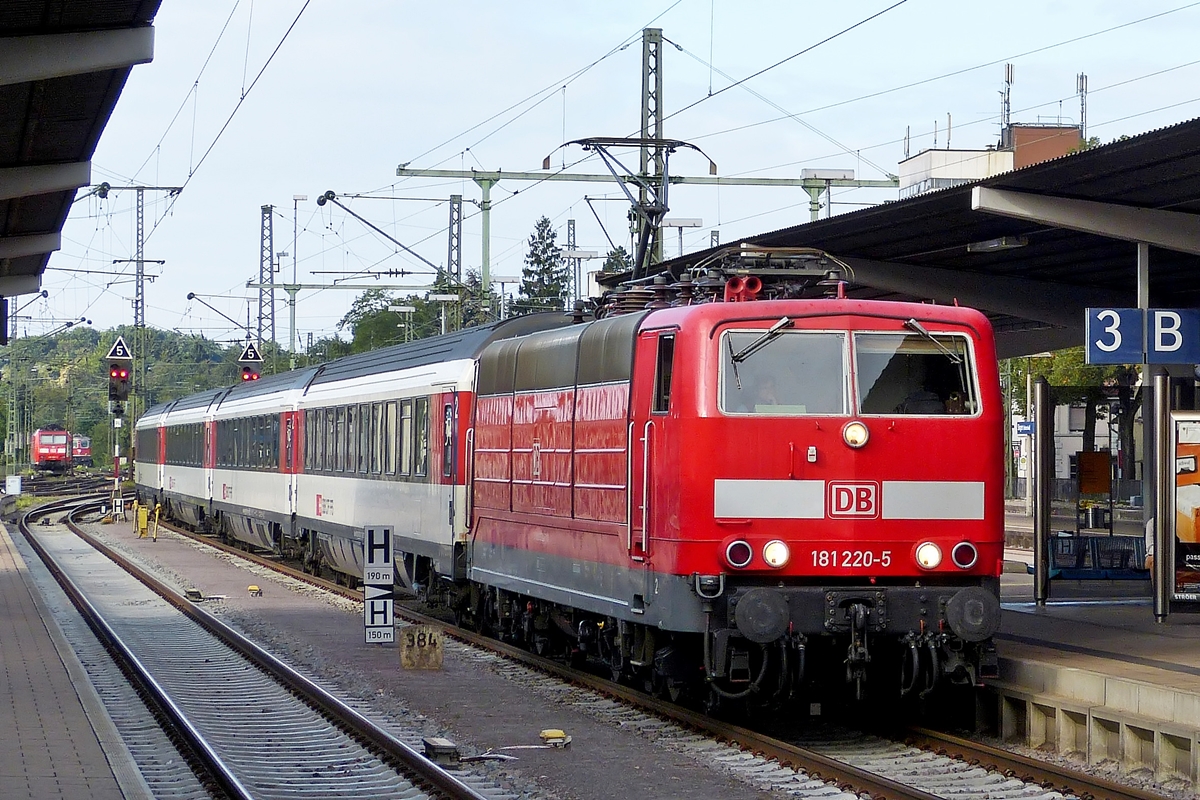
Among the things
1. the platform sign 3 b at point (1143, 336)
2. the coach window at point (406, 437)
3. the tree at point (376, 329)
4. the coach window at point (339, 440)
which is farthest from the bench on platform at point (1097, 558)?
the tree at point (376, 329)

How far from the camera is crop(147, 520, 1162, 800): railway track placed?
9.30 metres

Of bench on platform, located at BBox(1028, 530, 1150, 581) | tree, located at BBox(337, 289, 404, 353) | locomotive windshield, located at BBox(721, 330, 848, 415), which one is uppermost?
tree, located at BBox(337, 289, 404, 353)

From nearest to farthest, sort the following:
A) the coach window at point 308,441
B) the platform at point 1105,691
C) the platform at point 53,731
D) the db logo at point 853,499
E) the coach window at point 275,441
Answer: the platform at point 53,731
the platform at point 1105,691
the db logo at point 853,499
the coach window at point 308,441
the coach window at point 275,441

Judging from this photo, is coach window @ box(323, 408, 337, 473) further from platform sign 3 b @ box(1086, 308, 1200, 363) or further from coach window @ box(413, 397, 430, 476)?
platform sign 3 b @ box(1086, 308, 1200, 363)

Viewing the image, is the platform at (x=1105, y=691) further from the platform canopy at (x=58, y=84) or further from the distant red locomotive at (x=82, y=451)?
the distant red locomotive at (x=82, y=451)

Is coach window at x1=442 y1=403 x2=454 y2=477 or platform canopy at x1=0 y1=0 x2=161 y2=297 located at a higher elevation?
platform canopy at x1=0 y1=0 x2=161 y2=297

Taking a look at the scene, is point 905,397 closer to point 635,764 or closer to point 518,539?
point 635,764

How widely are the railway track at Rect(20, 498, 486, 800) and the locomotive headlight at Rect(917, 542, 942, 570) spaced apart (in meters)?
3.43

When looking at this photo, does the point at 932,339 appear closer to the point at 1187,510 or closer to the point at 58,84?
the point at 1187,510

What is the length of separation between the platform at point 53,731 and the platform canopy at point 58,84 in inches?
197

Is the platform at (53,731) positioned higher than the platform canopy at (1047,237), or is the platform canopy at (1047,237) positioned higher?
the platform canopy at (1047,237)

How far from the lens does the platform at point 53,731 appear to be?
921 cm

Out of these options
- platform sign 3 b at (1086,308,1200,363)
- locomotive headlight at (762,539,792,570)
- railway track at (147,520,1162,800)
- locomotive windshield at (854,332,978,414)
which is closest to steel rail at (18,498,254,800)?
railway track at (147,520,1162,800)

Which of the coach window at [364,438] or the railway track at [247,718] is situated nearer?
the railway track at [247,718]
